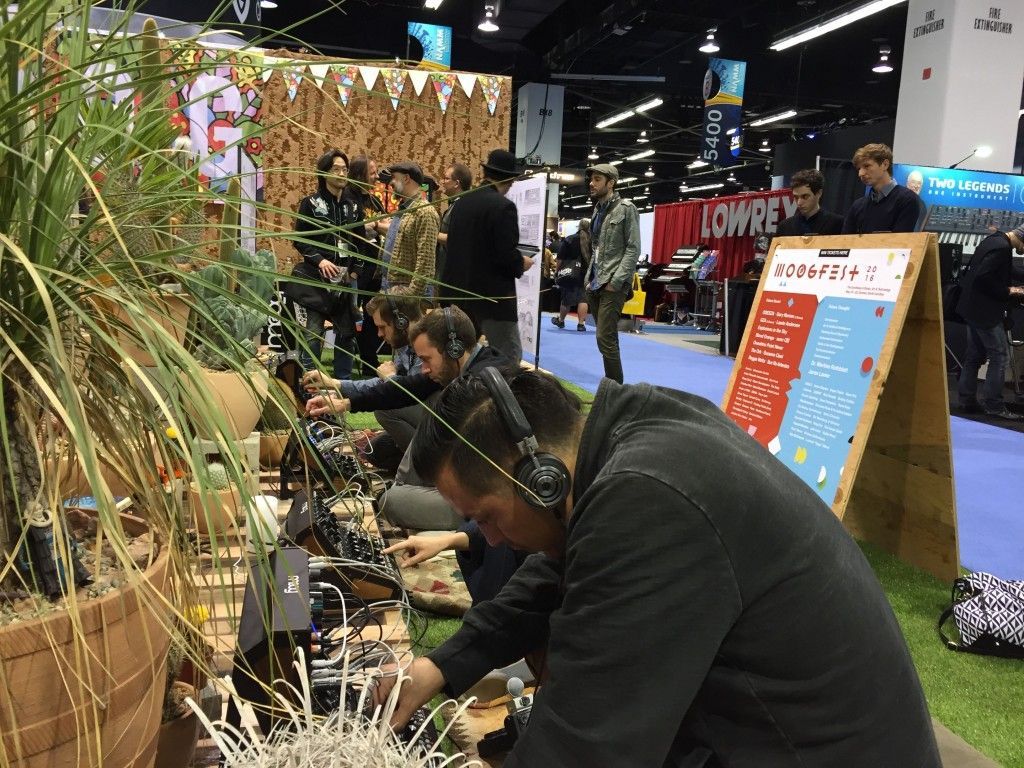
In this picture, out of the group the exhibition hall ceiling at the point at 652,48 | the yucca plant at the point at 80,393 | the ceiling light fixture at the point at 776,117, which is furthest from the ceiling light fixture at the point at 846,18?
the yucca plant at the point at 80,393

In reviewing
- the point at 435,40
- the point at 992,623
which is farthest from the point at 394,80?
the point at 435,40

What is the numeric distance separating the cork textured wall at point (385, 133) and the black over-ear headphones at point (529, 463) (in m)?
5.79

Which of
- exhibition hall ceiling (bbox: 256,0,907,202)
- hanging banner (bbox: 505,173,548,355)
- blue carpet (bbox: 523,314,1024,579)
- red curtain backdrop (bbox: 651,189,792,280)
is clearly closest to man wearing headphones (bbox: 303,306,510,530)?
blue carpet (bbox: 523,314,1024,579)

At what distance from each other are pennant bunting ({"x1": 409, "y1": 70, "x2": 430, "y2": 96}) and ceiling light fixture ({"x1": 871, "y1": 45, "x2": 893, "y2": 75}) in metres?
10.7

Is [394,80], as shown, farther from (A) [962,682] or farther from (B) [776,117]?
(B) [776,117]

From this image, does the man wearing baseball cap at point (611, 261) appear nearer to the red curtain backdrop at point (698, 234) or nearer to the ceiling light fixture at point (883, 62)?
the red curtain backdrop at point (698, 234)

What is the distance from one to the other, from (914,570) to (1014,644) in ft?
1.93

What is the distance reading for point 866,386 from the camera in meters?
2.65

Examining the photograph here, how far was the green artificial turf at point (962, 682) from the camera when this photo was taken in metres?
1.95

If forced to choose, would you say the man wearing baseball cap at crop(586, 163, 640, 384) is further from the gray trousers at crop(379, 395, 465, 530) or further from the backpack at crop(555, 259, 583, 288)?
the backpack at crop(555, 259, 583, 288)

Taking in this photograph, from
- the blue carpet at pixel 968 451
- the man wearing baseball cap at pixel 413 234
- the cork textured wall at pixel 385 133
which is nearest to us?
the blue carpet at pixel 968 451

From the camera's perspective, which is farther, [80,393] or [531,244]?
[531,244]

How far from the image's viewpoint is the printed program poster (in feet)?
8.81

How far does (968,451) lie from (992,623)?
2892 millimetres
